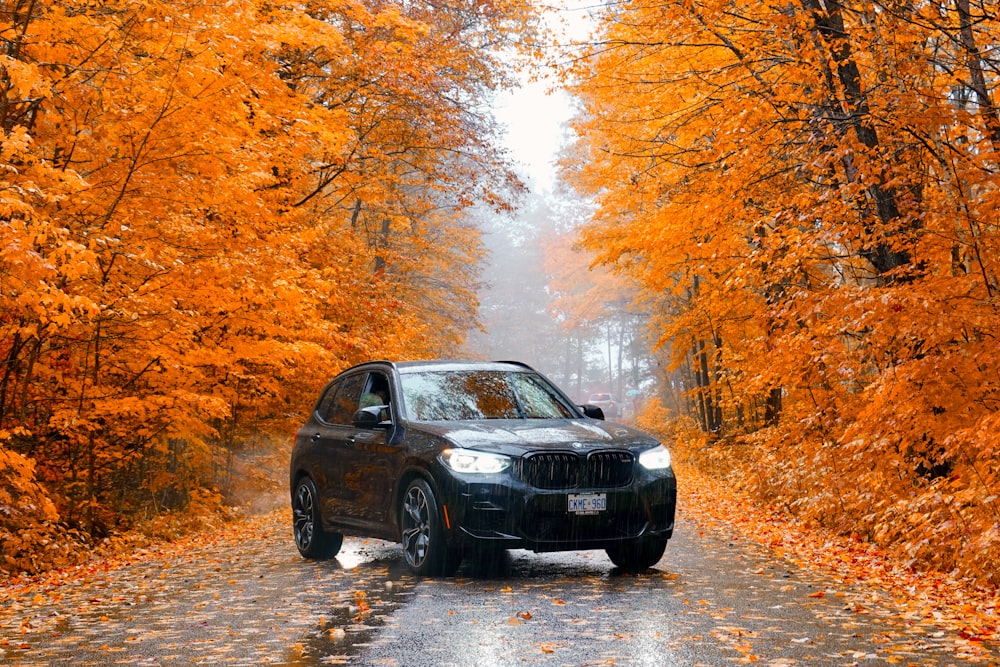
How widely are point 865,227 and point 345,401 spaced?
20.3 feet

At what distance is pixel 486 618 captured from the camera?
272 inches

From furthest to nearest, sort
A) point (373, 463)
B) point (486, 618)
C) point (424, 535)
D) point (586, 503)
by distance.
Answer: point (373, 463) < point (424, 535) < point (586, 503) < point (486, 618)

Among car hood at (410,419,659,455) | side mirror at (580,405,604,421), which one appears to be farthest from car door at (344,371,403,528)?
side mirror at (580,405,604,421)

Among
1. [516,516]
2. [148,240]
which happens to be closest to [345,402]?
[516,516]

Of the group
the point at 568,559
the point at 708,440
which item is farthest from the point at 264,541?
the point at 708,440

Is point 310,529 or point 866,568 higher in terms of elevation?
point 310,529

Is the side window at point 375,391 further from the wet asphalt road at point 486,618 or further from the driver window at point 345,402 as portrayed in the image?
the wet asphalt road at point 486,618

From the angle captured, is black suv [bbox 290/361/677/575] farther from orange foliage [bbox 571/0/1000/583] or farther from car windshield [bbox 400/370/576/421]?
orange foliage [bbox 571/0/1000/583]

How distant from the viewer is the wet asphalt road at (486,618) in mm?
5922

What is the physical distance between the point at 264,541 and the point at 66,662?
7.40m

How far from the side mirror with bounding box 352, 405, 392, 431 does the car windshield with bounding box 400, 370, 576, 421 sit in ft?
0.84

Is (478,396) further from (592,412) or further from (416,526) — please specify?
(416,526)

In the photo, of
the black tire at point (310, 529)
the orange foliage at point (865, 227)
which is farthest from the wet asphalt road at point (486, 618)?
the orange foliage at point (865, 227)

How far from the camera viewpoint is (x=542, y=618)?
6.88 m
